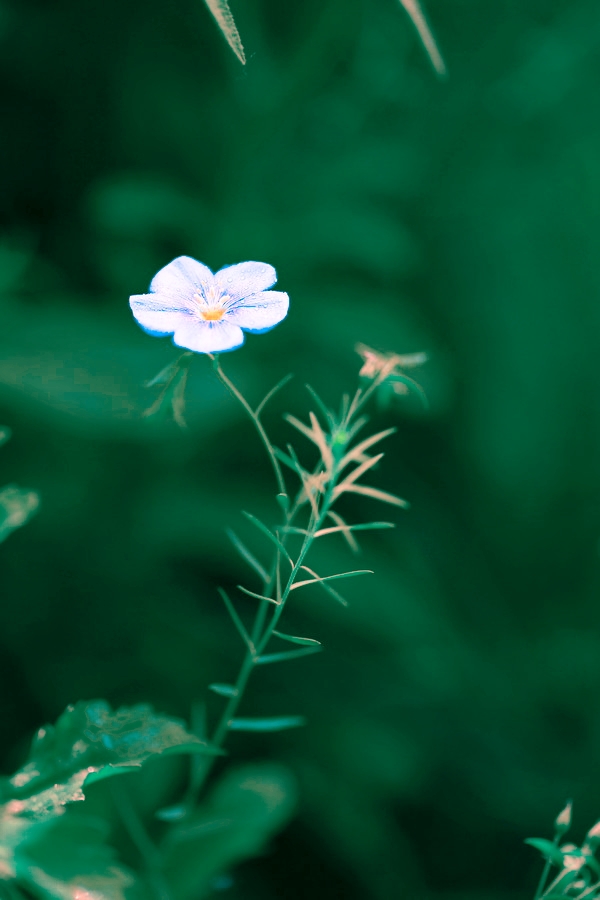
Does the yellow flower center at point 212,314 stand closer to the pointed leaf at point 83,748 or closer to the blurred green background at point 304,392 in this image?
the pointed leaf at point 83,748

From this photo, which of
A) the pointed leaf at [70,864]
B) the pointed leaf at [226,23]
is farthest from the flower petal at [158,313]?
the pointed leaf at [70,864]

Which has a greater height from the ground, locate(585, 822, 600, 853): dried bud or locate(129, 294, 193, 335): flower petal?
locate(129, 294, 193, 335): flower petal

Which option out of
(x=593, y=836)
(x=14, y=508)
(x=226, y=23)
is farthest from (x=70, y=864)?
(x=226, y=23)

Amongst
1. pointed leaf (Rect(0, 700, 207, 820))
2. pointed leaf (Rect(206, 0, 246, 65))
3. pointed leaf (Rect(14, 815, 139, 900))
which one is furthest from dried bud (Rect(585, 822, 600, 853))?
pointed leaf (Rect(206, 0, 246, 65))

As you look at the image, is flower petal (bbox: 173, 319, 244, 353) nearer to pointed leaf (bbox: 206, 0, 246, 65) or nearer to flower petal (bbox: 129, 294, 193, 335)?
flower petal (bbox: 129, 294, 193, 335)

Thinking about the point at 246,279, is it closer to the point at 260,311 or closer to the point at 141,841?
the point at 260,311
